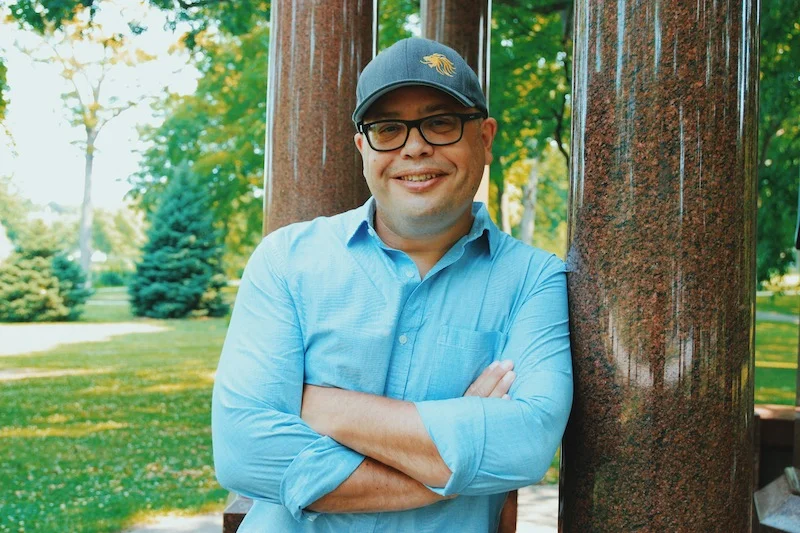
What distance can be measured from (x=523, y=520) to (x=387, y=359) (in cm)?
559

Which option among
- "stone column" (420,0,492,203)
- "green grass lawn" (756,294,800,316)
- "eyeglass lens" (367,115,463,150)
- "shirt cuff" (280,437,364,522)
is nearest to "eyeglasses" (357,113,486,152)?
"eyeglass lens" (367,115,463,150)

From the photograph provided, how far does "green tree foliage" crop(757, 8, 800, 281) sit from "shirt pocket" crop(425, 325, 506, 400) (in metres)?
10.2

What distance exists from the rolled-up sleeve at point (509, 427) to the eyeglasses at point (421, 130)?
69 centimetres

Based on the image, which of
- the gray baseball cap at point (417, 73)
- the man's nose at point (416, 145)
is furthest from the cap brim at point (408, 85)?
the man's nose at point (416, 145)

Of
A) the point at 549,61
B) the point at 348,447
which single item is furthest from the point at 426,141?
the point at 549,61

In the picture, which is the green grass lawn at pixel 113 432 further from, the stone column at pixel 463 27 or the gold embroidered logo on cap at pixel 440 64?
the gold embroidered logo on cap at pixel 440 64

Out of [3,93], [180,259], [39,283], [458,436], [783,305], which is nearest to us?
[458,436]

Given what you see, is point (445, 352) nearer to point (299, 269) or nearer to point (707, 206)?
point (299, 269)

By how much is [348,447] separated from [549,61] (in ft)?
39.3

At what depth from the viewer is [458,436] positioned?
231 centimetres

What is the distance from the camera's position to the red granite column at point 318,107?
15.4ft

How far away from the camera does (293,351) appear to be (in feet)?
8.46

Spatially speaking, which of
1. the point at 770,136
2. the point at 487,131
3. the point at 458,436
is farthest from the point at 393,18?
the point at 458,436

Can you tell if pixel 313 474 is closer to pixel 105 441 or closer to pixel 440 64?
pixel 440 64
